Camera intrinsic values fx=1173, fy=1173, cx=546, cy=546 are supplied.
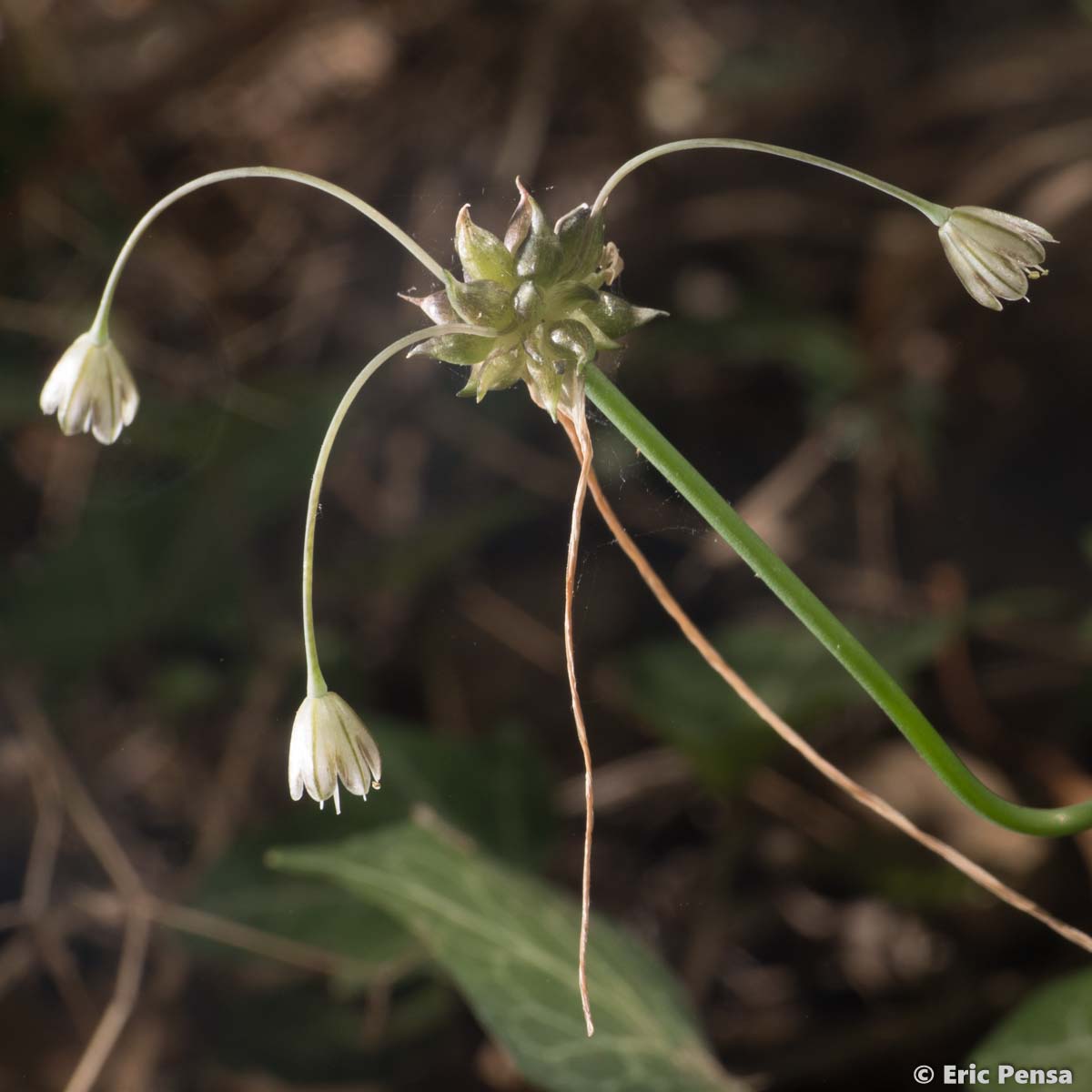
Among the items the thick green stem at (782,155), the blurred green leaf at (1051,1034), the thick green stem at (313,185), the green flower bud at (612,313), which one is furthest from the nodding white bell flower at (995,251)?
the blurred green leaf at (1051,1034)

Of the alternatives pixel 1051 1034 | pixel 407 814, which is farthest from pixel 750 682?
pixel 1051 1034

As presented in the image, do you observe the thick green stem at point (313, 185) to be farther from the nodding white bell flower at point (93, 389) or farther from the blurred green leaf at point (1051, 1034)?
the blurred green leaf at point (1051, 1034)

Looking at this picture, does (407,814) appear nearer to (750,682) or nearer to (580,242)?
(750,682)

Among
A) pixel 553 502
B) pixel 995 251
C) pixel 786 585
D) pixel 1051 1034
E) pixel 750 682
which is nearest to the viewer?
pixel 786 585

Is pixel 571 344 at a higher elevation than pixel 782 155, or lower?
lower

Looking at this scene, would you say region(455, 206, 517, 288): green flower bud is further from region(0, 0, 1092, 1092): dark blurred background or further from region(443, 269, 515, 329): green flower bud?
region(0, 0, 1092, 1092): dark blurred background

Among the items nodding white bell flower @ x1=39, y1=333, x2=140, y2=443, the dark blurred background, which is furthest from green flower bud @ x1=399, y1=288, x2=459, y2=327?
the dark blurred background
